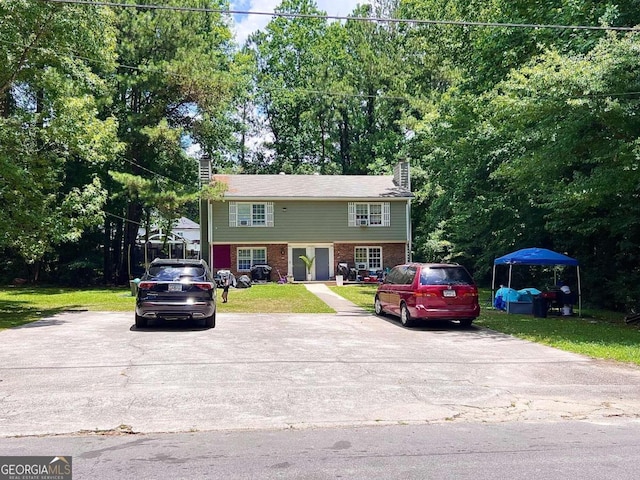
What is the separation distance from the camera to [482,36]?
1905 cm

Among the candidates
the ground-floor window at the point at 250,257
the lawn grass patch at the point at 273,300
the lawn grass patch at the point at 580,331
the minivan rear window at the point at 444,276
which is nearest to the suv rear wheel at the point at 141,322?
the lawn grass patch at the point at 273,300

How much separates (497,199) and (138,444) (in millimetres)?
19006

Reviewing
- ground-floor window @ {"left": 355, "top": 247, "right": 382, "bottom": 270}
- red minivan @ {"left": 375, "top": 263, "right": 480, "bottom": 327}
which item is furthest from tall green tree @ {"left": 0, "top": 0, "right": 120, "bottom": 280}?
ground-floor window @ {"left": 355, "top": 247, "right": 382, "bottom": 270}

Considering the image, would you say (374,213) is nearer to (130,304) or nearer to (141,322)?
(130,304)

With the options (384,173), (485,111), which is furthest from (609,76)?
(384,173)

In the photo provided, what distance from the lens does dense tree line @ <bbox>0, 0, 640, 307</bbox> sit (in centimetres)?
1291

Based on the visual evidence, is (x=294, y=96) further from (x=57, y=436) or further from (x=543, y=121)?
(x=57, y=436)

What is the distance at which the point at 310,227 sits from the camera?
31688mm

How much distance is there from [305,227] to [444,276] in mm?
18584

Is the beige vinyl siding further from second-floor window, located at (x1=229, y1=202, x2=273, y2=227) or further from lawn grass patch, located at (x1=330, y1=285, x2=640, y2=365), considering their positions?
lawn grass patch, located at (x1=330, y1=285, x2=640, y2=365)

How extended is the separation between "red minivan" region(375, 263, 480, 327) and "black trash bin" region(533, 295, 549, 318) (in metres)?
3.82

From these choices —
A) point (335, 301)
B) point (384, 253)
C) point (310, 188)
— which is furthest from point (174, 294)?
point (384, 253)

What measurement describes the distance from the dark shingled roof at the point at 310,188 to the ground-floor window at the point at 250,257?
3146mm

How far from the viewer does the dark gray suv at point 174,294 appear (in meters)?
12.4
